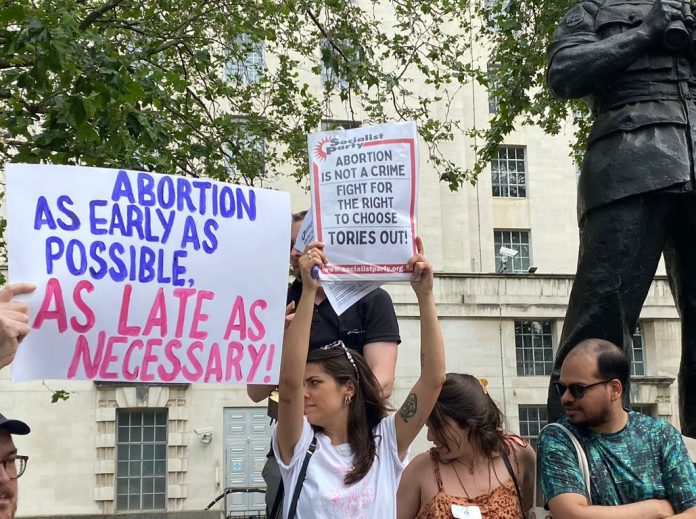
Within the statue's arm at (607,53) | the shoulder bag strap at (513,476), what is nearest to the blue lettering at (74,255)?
the shoulder bag strap at (513,476)

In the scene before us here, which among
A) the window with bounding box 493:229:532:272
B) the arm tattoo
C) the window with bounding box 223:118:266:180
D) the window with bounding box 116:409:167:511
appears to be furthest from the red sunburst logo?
the window with bounding box 493:229:532:272

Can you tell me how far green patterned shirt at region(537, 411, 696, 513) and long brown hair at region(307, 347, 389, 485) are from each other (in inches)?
25.4

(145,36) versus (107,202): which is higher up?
(145,36)

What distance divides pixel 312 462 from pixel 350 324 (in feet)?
2.68

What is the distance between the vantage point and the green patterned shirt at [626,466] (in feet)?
11.6

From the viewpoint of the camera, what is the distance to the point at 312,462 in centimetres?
362

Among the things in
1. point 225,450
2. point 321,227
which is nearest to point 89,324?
point 321,227

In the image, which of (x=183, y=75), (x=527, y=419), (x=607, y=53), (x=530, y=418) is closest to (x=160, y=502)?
(x=527, y=419)

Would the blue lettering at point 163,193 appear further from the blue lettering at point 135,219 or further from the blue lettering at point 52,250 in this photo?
the blue lettering at point 52,250

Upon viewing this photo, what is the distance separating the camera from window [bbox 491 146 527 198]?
30.9m

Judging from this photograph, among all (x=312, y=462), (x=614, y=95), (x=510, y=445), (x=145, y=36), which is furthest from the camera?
(x=145, y=36)

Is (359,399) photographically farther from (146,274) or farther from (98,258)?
(98,258)

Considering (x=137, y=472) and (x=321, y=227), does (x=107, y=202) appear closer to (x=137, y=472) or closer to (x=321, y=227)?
(x=321, y=227)

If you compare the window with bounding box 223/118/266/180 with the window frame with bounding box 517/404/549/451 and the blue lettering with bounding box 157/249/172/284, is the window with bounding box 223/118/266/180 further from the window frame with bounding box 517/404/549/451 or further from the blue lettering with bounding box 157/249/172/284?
the window frame with bounding box 517/404/549/451
